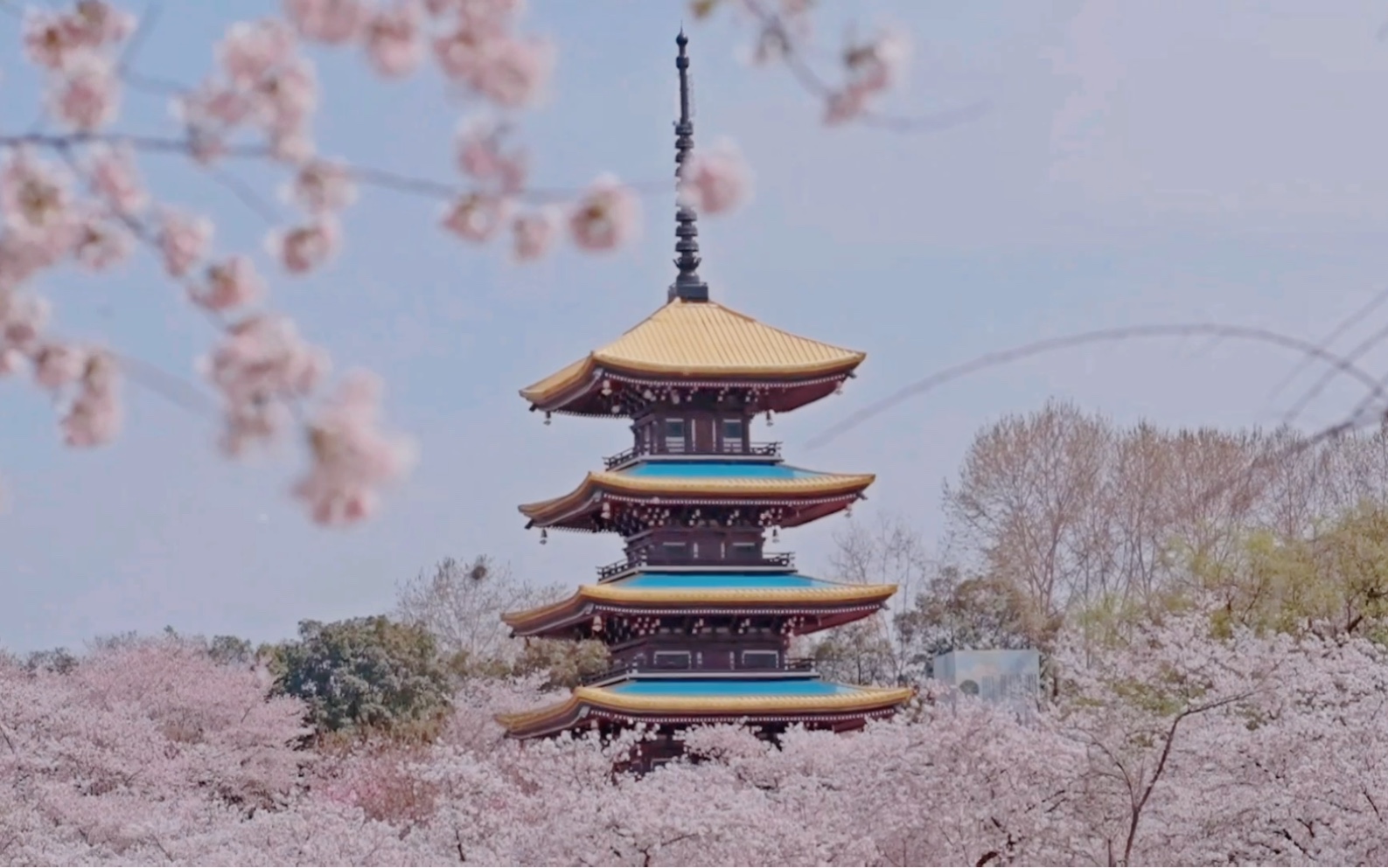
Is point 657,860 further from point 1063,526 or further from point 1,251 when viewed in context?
point 1063,526

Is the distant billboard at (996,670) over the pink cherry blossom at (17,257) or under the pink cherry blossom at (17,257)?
over

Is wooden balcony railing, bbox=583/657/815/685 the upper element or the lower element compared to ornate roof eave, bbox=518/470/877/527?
lower

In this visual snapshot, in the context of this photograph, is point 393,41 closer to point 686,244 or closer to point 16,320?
point 16,320

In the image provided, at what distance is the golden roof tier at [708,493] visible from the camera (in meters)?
24.9

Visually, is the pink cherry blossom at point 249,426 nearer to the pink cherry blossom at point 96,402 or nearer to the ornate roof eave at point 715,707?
the pink cherry blossom at point 96,402

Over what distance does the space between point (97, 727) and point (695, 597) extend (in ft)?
34.9

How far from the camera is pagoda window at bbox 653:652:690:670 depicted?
2531cm

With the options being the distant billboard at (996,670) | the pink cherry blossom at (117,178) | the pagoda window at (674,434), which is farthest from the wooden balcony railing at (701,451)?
the pink cherry blossom at (117,178)

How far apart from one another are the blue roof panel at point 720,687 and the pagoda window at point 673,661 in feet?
0.90

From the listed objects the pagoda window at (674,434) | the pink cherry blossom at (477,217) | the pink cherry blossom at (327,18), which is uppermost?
the pagoda window at (674,434)

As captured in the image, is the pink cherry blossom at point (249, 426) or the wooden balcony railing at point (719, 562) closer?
the pink cherry blossom at point (249, 426)

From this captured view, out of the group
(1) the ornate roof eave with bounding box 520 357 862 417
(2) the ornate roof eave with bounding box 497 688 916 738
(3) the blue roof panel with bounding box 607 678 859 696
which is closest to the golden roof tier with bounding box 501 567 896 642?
(3) the blue roof panel with bounding box 607 678 859 696

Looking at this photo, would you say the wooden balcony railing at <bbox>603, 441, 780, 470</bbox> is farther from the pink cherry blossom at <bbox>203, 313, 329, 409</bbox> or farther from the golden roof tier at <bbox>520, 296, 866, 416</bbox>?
the pink cherry blossom at <bbox>203, 313, 329, 409</bbox>

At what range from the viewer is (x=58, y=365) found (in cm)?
374
